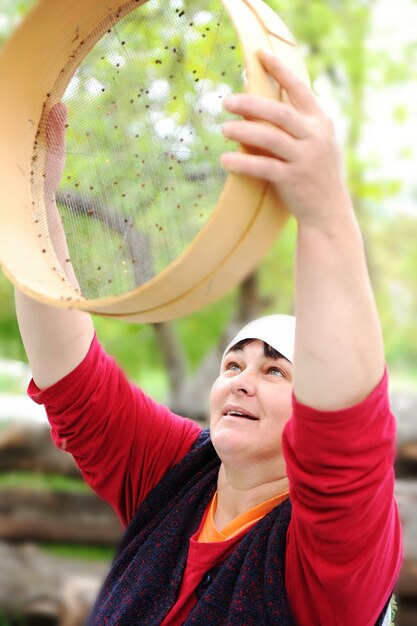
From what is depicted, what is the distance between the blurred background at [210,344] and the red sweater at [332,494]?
6.27 ft

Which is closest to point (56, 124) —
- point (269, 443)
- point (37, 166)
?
point (37, 166)

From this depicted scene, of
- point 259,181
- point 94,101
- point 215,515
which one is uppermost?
point 94,101

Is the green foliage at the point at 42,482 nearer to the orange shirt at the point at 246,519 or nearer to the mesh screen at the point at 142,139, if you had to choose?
the orange shirt at the point at 246,519

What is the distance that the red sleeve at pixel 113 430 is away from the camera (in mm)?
1287

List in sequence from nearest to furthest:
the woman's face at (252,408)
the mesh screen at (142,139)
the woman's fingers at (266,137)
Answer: the woman's fingers at (266,137), the mesh screen at (142,139), the woman's face at (252,408)

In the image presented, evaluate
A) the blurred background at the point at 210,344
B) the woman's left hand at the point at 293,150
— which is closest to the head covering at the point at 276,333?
the woman's left hand at the point at 293,150

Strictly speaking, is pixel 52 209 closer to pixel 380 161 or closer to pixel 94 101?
pixel 94 101

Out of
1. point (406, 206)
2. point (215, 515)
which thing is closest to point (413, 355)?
point (406, 206)

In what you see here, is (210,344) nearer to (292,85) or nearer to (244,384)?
(244,384)

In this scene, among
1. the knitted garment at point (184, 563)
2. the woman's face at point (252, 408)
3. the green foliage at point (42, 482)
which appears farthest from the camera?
the green foliage at point (42, 482)

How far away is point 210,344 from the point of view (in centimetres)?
507

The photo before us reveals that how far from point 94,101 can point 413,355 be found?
22.9 ft

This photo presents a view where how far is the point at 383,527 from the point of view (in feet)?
3.23

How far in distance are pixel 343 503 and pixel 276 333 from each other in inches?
16.4
